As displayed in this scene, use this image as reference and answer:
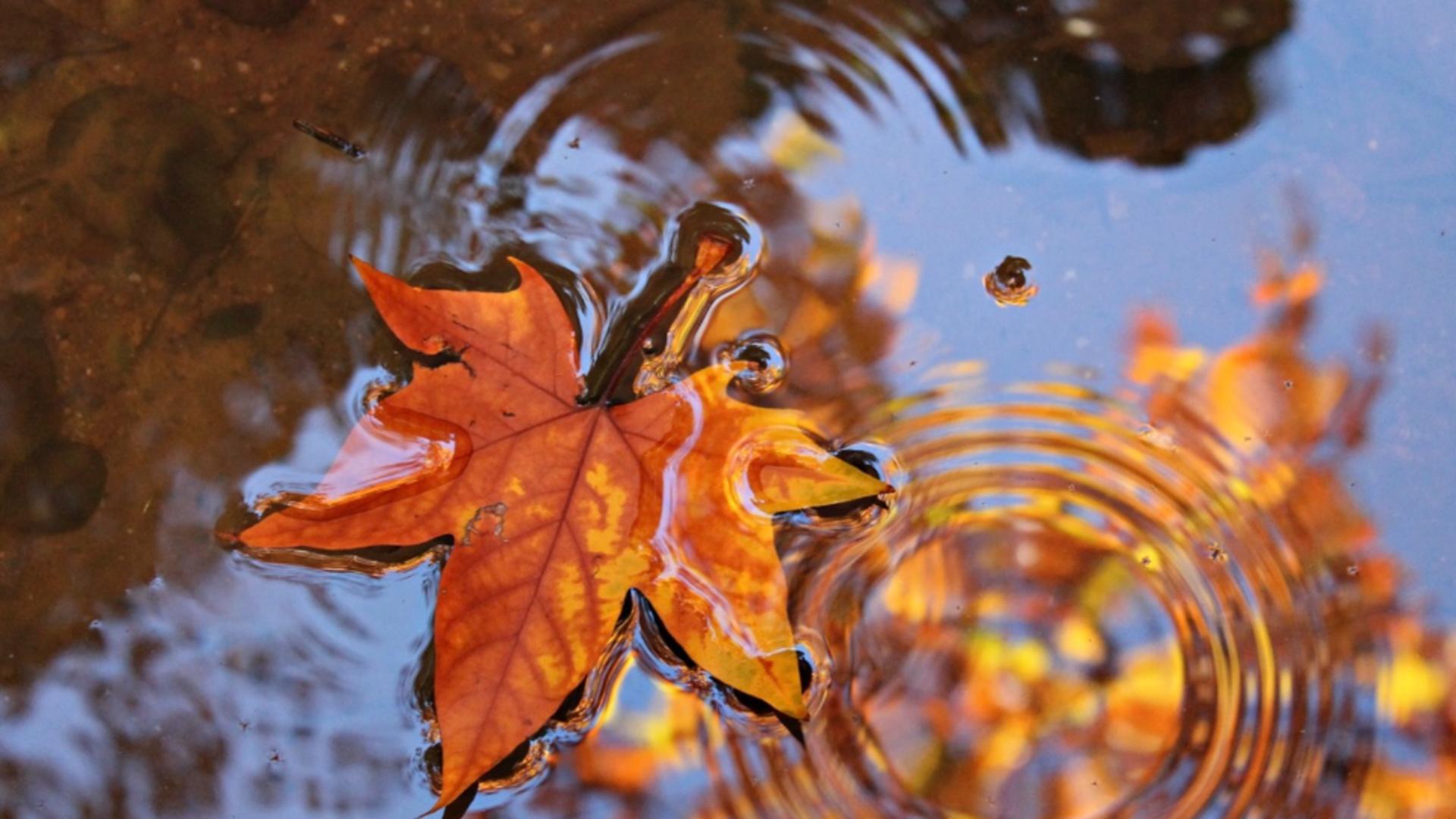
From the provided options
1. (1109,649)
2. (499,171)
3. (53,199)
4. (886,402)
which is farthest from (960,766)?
(53,199)

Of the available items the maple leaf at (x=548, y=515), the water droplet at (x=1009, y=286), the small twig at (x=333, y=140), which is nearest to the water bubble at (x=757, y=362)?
the maple leaf at (x=548, y=515)

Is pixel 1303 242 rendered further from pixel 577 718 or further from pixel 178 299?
pixel 178 299

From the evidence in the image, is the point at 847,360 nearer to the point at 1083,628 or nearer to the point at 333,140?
the point at 1083,628

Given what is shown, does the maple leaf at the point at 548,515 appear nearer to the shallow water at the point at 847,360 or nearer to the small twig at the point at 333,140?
the shallow water at the point at 847,360

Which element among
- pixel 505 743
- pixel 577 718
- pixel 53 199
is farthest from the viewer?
pixel 53 199

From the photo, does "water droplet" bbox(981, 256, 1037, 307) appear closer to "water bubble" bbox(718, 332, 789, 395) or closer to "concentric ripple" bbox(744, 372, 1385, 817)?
"concentric ripple" bbox(744, 372, 1385, 817)
